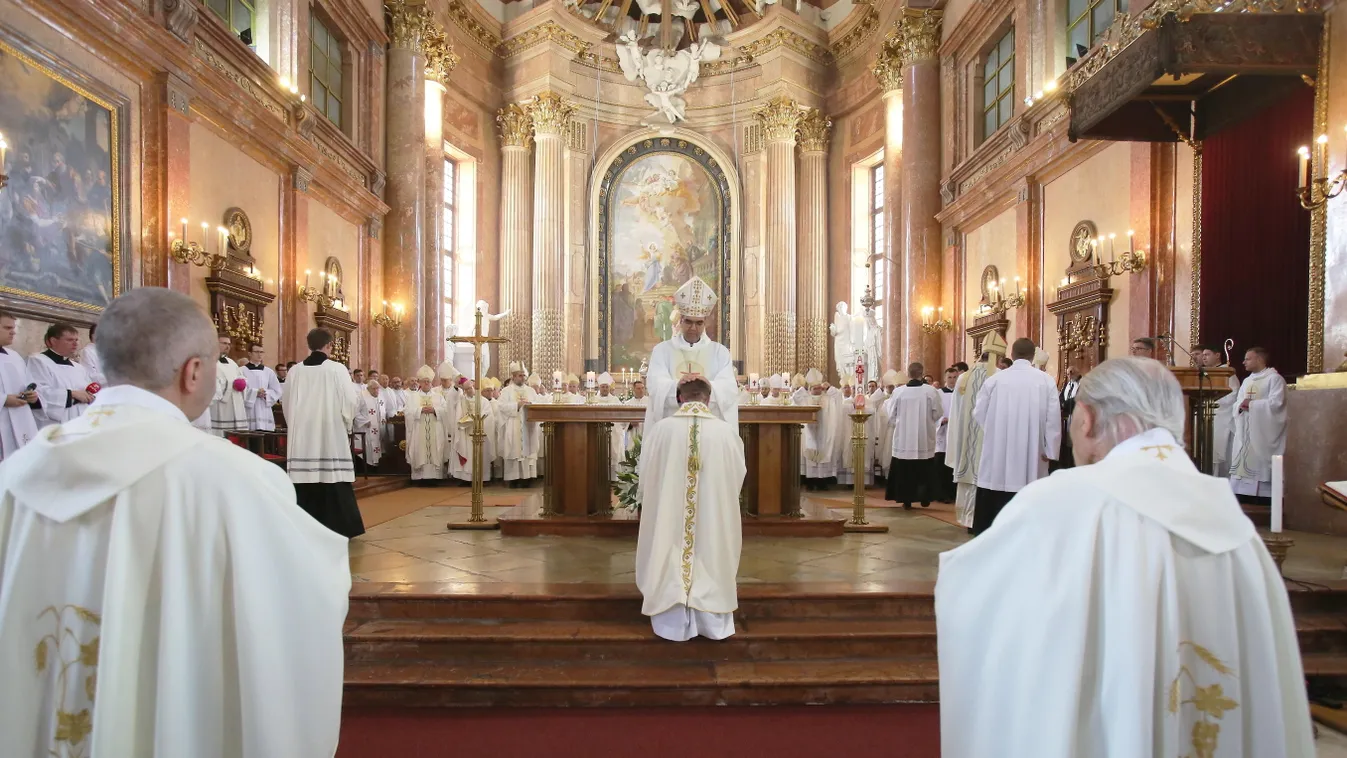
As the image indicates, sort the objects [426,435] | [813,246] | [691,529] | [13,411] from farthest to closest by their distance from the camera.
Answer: [813,246]
[426,435]
[13,411]
[691,529]

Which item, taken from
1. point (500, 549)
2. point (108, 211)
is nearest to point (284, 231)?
point (108, 211)

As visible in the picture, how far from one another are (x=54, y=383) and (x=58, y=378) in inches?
1.8

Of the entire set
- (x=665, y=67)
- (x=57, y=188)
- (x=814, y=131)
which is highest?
(x=665, y=67)

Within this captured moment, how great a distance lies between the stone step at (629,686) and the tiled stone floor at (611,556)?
40.7 inches

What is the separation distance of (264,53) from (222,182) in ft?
8.35

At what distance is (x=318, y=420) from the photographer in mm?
6328

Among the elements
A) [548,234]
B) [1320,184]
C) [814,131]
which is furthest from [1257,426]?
[548,234]

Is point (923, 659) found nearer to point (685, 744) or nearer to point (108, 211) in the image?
point (685, 744)

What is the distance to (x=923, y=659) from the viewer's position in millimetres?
4238

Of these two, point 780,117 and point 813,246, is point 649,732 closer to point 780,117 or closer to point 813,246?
point 813,246

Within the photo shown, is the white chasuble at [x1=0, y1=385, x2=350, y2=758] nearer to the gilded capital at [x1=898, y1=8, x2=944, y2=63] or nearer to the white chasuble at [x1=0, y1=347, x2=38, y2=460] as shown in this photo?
the white chasuble at [x1=0, y1=347, x2=38, y2=460]

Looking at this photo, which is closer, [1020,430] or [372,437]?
[1020,430]

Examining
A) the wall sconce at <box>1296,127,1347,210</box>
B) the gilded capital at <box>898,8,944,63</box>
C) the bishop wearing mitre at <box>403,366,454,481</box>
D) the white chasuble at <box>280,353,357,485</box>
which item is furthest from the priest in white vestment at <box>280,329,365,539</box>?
the gilded capital at <box>898,8,944,63</box>

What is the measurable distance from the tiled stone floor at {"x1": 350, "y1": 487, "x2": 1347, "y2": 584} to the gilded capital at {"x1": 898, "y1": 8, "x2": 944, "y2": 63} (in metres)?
10.7
